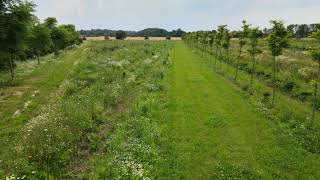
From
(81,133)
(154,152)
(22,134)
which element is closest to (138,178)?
(154,152)

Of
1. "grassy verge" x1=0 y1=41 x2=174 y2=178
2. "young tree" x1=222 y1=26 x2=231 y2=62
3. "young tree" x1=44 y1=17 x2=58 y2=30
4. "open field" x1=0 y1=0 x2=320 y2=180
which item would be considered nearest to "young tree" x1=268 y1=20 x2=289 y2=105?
"open field" x1=0 y1=0 x2=320 y2=180

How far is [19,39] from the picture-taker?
38469mm

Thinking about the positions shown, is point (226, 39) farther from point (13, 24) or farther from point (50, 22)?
point (50, 22)

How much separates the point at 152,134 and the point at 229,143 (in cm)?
401

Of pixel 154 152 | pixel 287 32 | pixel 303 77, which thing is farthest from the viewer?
pixel 303 77

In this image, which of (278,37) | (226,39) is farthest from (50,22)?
(278,37)

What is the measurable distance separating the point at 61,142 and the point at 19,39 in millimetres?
24750

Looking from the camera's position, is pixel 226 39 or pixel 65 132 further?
pixel 226 39

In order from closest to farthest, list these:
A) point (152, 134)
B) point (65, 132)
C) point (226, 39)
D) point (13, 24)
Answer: point (65, 132) < point (152, 134) < point (13, 24) < point (226, 39)

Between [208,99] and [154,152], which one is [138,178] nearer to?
[154,152]

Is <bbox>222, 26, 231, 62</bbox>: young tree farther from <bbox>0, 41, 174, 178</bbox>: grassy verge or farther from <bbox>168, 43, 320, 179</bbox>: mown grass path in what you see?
<bbox>0, 41, 174, 178</bbox>: grassy verge

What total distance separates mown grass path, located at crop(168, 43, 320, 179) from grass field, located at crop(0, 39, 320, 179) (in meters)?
0.05

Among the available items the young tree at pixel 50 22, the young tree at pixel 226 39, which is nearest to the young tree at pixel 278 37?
the young tree at pixel 226 39

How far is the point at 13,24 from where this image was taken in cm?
3731
